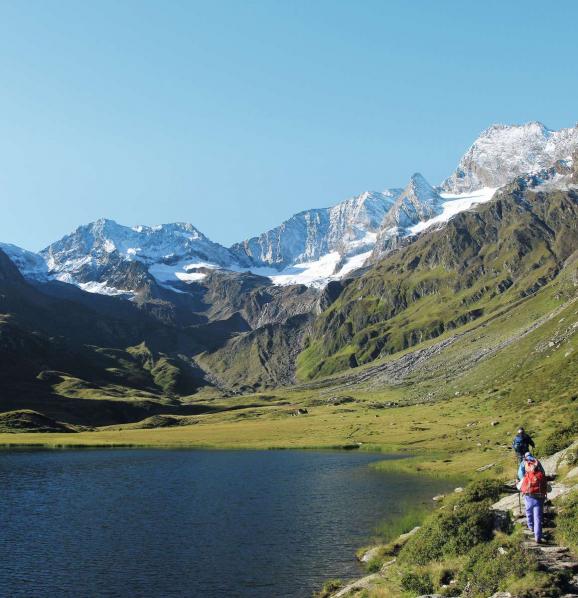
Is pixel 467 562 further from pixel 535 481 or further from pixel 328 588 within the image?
pixel 328 588

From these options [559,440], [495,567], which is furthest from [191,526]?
[495,567]

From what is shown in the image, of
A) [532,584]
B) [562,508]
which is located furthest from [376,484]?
[532,584]

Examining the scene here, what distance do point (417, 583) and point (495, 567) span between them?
225 inches

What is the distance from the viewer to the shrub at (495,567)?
87.8 ft

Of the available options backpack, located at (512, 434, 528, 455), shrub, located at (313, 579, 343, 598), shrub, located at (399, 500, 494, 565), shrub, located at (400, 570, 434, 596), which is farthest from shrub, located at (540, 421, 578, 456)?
shrub, located at (400, 570, 434, 596)

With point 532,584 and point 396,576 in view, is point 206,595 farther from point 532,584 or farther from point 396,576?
point 532,584

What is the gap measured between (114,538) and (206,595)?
19424mm

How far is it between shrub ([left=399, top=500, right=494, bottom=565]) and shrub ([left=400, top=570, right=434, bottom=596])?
1.82 metres

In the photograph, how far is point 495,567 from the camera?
27.9 m

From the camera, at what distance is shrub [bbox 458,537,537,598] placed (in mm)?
26763

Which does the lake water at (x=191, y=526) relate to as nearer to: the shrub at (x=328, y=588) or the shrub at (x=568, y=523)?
the shrub at (x=328, y=588)

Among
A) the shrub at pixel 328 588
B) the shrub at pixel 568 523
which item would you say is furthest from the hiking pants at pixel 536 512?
the shrub at pixel 328 588

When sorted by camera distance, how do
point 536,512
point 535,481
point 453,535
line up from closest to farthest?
point 536,512
point 535,481
point 453,535

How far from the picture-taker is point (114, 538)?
58062mm
